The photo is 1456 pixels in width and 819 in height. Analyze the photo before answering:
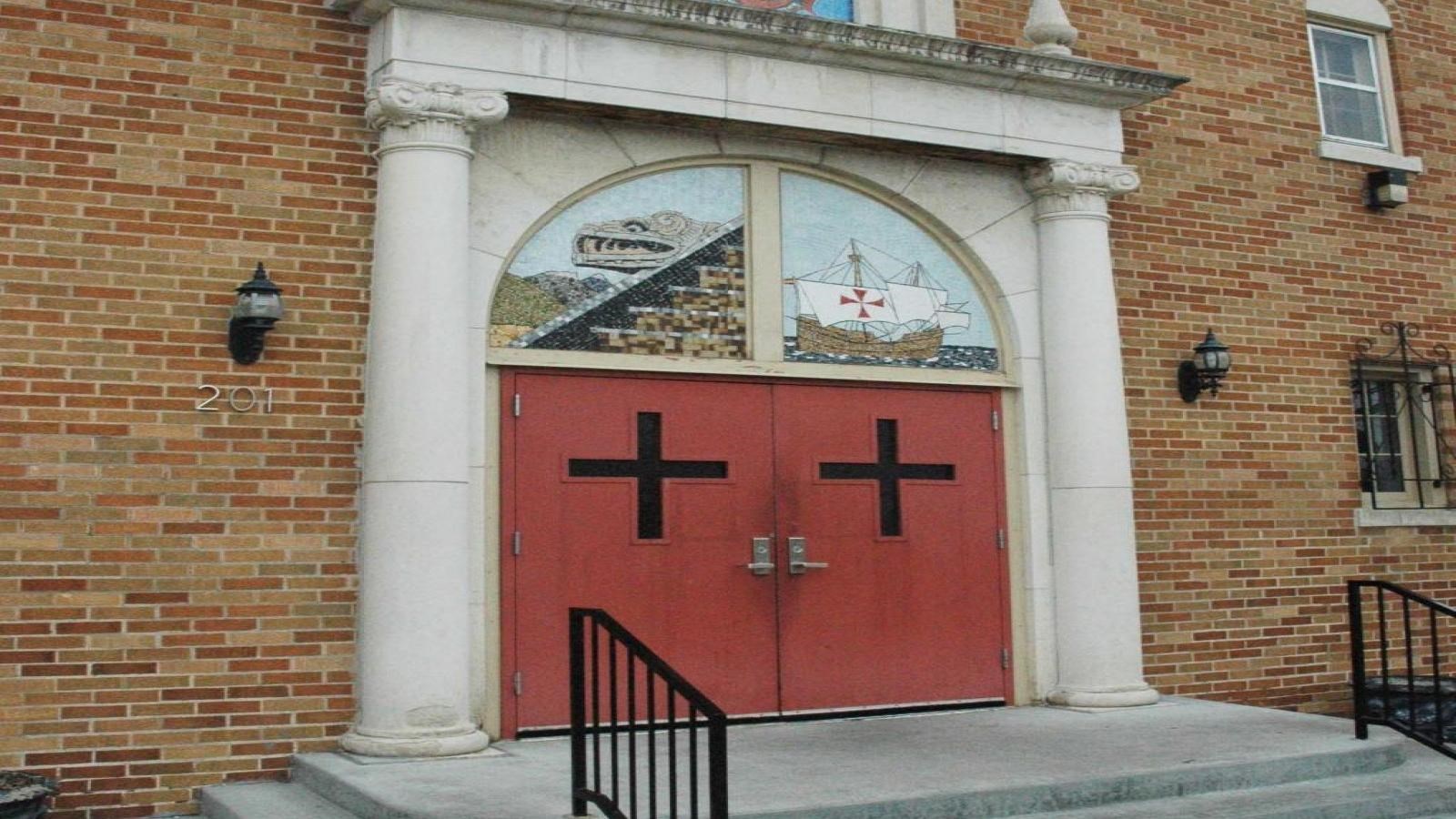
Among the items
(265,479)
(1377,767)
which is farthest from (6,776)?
(1377,767)

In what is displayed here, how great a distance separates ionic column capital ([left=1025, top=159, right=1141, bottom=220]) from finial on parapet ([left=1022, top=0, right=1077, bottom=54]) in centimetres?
68

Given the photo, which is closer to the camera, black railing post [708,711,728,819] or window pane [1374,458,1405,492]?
black railing post [708,711,728,819]

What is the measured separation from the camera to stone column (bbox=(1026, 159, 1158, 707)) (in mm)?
7984

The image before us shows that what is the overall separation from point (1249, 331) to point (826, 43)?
3522mm

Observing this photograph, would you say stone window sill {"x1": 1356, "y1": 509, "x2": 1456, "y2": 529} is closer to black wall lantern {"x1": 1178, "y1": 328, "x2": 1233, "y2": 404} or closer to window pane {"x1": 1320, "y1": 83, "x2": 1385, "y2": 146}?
black wall lantern {"x1": 1178, "y1": 328, "x2": 1233, "y2": 404}

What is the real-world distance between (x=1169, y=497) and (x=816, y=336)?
2551 millimetres

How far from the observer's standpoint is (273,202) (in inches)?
263

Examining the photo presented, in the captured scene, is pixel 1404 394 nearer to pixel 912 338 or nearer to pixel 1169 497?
pixel 1169 497

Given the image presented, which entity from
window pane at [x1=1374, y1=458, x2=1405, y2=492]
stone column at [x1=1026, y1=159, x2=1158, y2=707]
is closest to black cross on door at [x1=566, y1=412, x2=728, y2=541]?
stone column at [x1=1026, y1=159, x2=1158, y2=707]

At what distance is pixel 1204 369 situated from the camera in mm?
8695

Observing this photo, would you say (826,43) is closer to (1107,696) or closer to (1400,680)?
(1107,696)

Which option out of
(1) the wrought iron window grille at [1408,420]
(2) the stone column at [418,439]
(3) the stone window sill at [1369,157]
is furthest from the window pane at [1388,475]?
(2) the stone column at [418,439]

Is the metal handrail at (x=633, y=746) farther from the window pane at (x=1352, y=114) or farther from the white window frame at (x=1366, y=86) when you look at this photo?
the window pane at (x=1352, y=114)

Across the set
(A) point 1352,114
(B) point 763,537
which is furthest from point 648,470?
(A) point 1352,114
